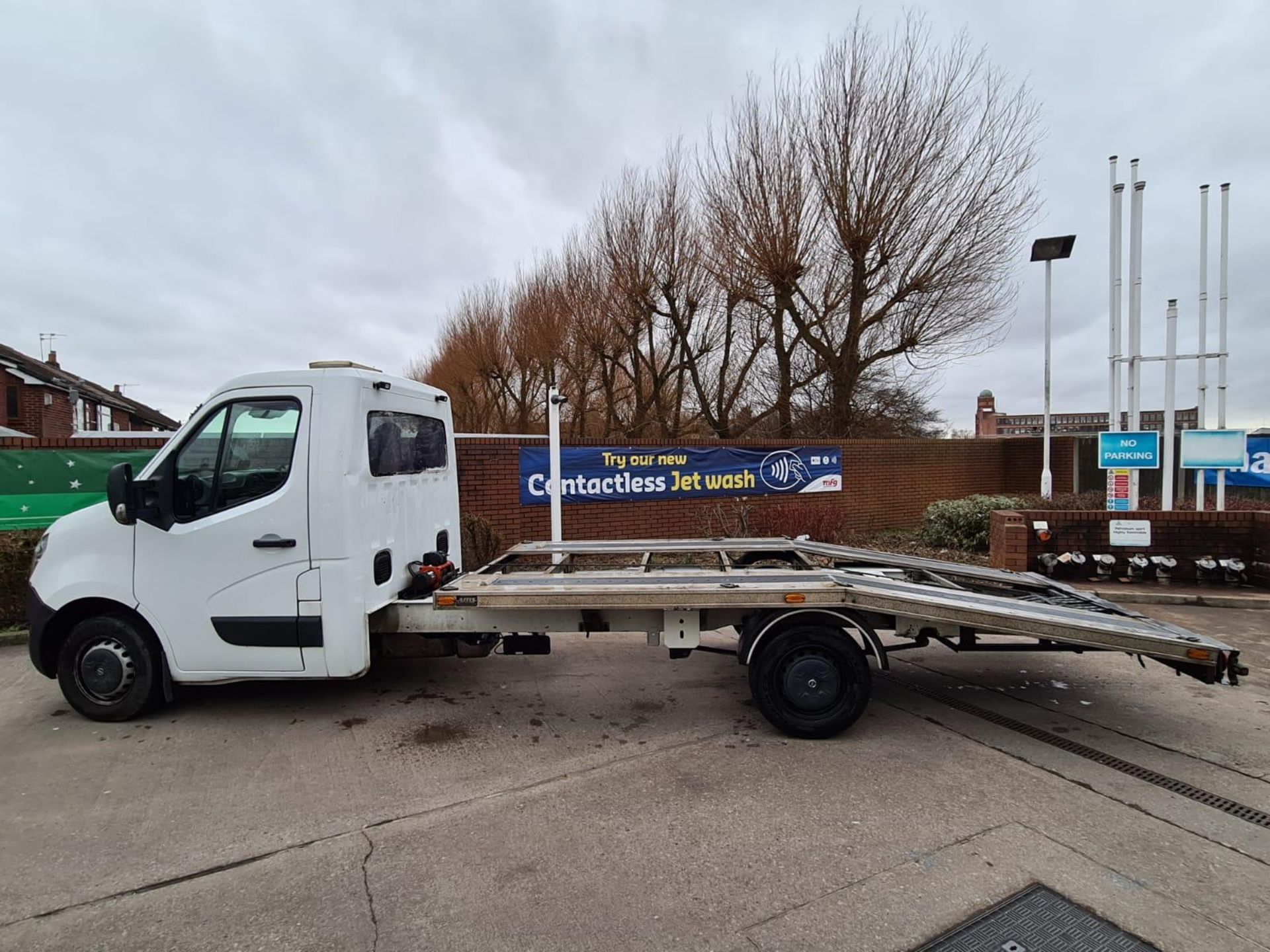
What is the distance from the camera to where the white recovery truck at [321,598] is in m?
4.11

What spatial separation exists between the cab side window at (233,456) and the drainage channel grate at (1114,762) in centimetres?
484

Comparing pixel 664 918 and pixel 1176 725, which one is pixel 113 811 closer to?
pixel 664 918

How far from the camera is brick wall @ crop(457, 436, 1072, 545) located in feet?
31.3

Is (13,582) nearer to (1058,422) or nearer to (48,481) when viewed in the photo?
(48,481)

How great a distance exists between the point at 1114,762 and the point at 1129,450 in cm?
711

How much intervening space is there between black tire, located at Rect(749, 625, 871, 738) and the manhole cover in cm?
154

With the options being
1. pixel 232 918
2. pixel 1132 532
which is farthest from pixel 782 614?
pixel 1132 532

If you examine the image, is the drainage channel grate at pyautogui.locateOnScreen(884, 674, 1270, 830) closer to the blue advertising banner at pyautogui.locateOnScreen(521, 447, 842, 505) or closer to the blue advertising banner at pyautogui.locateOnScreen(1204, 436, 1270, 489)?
the blue advertising banner at pyautogui.locateOnScreen(521, 447, 842, 505)

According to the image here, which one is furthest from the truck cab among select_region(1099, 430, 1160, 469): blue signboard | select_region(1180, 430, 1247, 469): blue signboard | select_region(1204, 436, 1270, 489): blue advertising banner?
select_region(1204, 436, 1270, 489): blue advertising banner

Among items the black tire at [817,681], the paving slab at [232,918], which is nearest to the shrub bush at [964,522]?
the black tire at [817,681]

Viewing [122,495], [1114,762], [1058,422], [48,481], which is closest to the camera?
[1114,762]

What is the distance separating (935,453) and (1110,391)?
223 inches

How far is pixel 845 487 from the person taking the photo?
1345 cm

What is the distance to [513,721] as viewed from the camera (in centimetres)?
453
